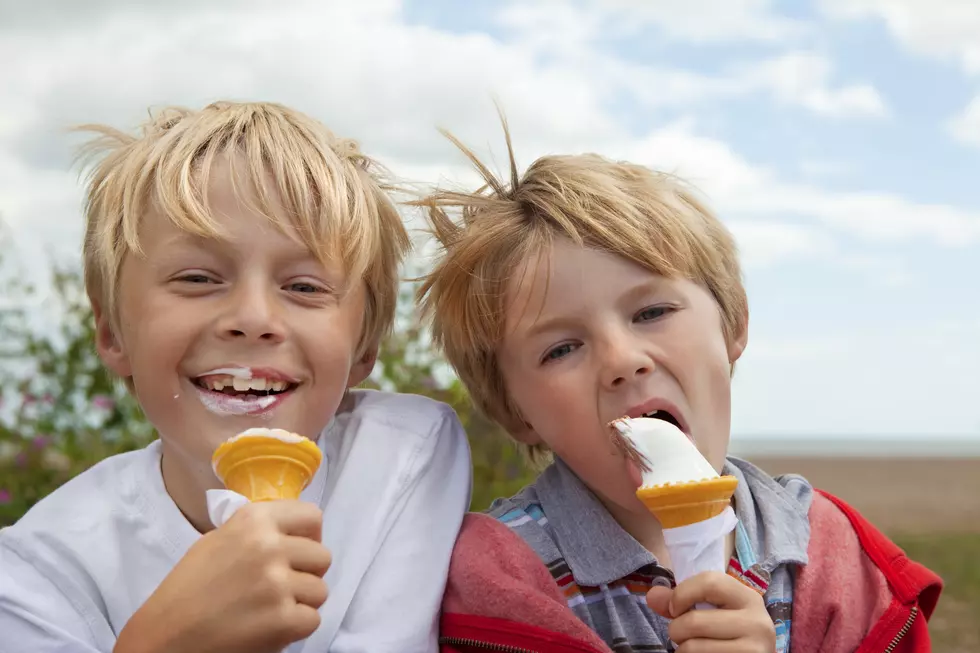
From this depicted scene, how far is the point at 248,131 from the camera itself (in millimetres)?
2648

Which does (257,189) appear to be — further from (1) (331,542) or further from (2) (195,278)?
(1) (331,542)

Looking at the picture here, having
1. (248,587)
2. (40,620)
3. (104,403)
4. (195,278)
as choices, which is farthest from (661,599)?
(104,403)

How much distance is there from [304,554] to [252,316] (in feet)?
2.06

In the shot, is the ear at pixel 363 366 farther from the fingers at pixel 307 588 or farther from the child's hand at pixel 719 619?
the child's hand at pixel 719 619

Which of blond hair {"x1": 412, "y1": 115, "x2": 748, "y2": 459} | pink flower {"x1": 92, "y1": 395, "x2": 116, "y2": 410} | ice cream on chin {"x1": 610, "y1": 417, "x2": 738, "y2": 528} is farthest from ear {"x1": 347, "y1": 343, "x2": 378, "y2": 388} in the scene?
pink flower {"x1": 92, "y1": 395, "x2": 116, "y2": 410}

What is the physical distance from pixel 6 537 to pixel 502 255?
1437 millimetres

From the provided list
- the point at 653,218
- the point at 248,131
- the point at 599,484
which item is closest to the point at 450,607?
the point at 599,484

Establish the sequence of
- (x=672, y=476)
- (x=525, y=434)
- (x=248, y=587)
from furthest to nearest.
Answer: (x=525, y=434)
(x=672, y=476)
(x=248, y=587)

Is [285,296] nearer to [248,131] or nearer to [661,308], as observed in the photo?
[248,131]

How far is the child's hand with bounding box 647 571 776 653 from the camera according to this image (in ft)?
6.76

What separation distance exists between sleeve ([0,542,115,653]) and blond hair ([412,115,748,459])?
3.79 feet

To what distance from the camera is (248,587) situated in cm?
197

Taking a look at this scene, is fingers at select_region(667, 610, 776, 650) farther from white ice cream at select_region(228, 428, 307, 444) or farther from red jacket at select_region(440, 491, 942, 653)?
white ice cream at select_region(228, 428, 307, 444)

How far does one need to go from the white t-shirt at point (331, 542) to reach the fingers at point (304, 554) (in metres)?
0.45
